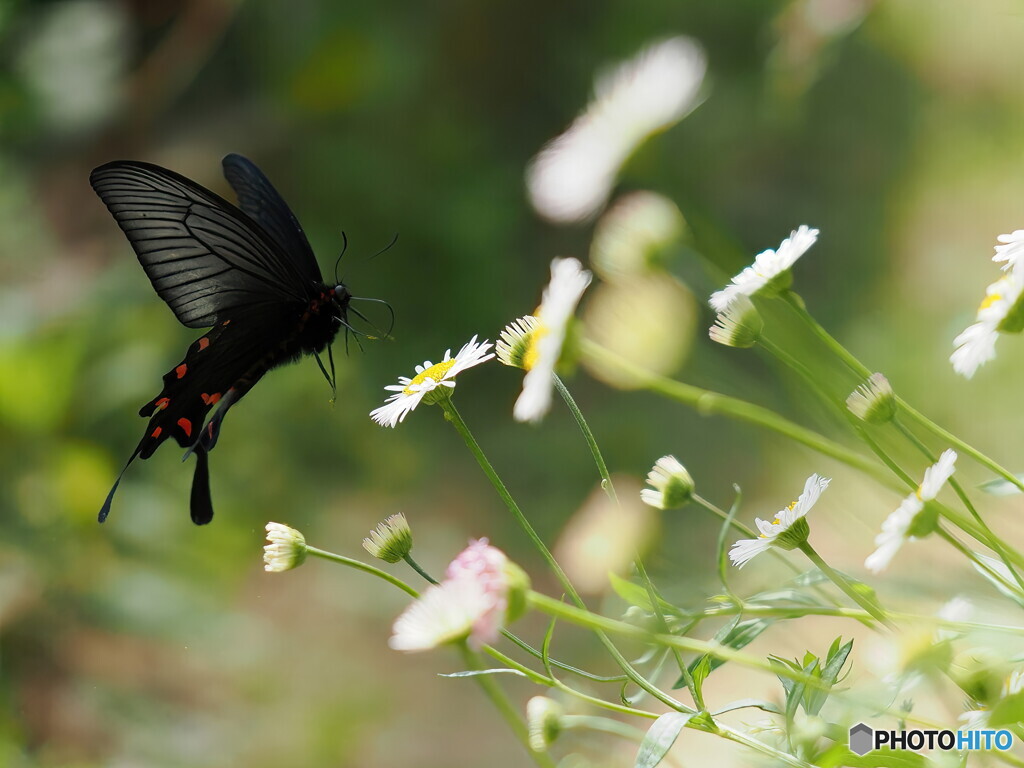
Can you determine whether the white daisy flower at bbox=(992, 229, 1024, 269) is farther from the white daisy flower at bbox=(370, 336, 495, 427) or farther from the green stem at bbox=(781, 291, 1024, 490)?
the white daisy flower at bbox=(370, 336, 495, 427)

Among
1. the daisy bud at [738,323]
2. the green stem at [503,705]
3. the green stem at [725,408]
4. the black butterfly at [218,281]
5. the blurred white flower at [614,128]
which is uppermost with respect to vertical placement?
the black butterfly at [218,281]

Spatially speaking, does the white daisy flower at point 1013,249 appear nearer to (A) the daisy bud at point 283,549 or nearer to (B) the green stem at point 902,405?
(B) the green stem at point 902,405

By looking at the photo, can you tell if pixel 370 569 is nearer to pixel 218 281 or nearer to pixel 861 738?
pixel 861 738

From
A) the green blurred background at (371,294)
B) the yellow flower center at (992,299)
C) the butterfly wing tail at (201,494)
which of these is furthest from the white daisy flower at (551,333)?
the green blurred background at (371,294)

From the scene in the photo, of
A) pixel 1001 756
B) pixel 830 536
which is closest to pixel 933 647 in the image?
pixel 1001 756

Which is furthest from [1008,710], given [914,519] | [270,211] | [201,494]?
[270,211]

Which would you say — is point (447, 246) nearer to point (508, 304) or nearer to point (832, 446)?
point (508, 304)
